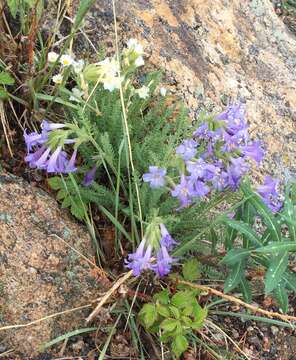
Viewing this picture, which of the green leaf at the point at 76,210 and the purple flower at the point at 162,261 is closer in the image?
the purple flower at the point at 162,261

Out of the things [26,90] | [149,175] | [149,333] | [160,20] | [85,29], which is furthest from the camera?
[160,20]

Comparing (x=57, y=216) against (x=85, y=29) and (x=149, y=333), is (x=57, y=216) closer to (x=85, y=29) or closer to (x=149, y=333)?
(x=149, y=333)

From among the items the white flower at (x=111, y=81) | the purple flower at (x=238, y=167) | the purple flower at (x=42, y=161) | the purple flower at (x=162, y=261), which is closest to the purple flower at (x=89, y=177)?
the purple flower at (x=42, y=161)

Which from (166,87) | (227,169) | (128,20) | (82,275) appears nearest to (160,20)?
(128,20)

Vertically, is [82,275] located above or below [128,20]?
below

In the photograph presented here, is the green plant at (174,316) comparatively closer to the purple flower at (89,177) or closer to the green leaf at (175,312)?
the green leaf at (175,312)

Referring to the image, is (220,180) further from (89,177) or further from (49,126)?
(49,126)
